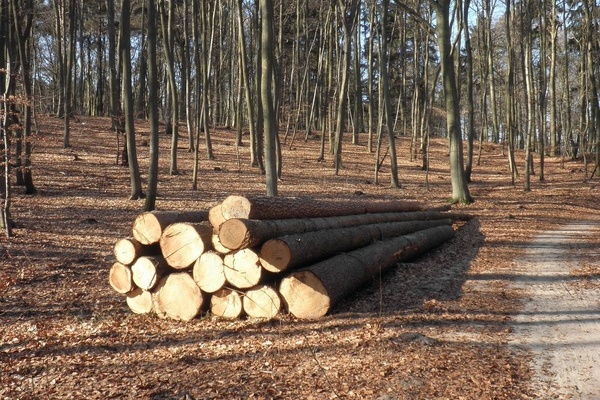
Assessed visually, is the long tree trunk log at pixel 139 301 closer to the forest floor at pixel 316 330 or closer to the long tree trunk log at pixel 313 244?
the forest floor at pixel 316 330

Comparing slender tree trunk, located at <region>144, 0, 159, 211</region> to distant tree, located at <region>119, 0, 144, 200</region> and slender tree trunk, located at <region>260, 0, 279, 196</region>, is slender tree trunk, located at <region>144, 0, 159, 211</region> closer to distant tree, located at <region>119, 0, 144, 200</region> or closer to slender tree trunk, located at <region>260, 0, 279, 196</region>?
distant tree, located at <region>119, 0, 144, 200</region>

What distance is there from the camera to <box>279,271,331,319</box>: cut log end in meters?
6.30

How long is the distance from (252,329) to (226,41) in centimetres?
3665

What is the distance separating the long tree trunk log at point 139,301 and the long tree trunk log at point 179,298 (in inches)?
6.4

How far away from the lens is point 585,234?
1348 cm

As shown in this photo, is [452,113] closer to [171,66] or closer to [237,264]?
[171,66]

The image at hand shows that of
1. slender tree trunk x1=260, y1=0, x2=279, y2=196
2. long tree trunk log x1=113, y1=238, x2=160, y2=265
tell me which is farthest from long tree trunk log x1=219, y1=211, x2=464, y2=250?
slender tree trunk x1=260, y1=0, x2=279, y2=196

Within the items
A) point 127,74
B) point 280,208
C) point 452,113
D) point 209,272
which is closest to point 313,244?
point 280,208

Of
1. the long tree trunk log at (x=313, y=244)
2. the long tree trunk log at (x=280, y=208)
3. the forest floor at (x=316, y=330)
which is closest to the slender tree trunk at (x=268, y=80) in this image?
the long tree trunk log at (x=280, y=208)

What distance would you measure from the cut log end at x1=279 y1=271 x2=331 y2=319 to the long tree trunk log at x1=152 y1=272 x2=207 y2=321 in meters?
1.12

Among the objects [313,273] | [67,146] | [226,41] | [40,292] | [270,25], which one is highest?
[226,41]

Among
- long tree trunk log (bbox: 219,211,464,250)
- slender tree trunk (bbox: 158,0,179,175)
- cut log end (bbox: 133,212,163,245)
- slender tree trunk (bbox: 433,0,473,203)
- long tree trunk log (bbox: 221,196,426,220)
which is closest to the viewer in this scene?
long tree trunk log (bbox: 219,211,464,250)

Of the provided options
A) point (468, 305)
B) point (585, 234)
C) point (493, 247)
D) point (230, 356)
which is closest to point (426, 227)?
point (493, 247)

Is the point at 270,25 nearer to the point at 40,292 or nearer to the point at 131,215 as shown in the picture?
the point at 131,215
